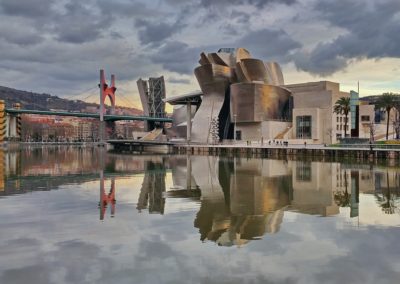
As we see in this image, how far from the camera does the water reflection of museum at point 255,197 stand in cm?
1353

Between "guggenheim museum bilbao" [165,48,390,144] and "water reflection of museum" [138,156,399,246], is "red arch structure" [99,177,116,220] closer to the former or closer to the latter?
"water reflection of museum" [138,156,399,246]

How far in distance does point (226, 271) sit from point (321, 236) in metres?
4.17

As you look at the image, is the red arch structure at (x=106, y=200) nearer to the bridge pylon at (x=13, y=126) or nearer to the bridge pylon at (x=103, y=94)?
the bridge pylon at (x=103, y=94)

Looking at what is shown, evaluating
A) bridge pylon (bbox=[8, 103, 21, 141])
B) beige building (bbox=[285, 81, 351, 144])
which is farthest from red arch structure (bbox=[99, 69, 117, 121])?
beige building (bbox=[285, 81, 351, 144])

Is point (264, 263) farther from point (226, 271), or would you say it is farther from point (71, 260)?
point (71, 260)

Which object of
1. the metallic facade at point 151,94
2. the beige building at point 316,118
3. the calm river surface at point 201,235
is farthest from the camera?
the metallic facade at point 151,94

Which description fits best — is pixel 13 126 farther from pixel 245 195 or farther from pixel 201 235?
pixel 201 235

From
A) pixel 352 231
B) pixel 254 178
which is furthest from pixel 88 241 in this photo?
pixel 254 178

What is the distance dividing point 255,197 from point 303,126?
6430cm

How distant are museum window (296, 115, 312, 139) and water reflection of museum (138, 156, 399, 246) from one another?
50.7 metres

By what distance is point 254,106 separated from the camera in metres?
80.5

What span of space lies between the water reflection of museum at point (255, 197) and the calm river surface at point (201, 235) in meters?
0.05

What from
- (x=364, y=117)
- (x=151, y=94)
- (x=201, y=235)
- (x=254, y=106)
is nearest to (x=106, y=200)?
(x=201, y=235)

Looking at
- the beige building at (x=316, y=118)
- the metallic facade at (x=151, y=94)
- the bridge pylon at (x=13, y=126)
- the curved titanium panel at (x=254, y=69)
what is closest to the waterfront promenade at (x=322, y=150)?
the curved titanium panel at (x=254, y=69)
